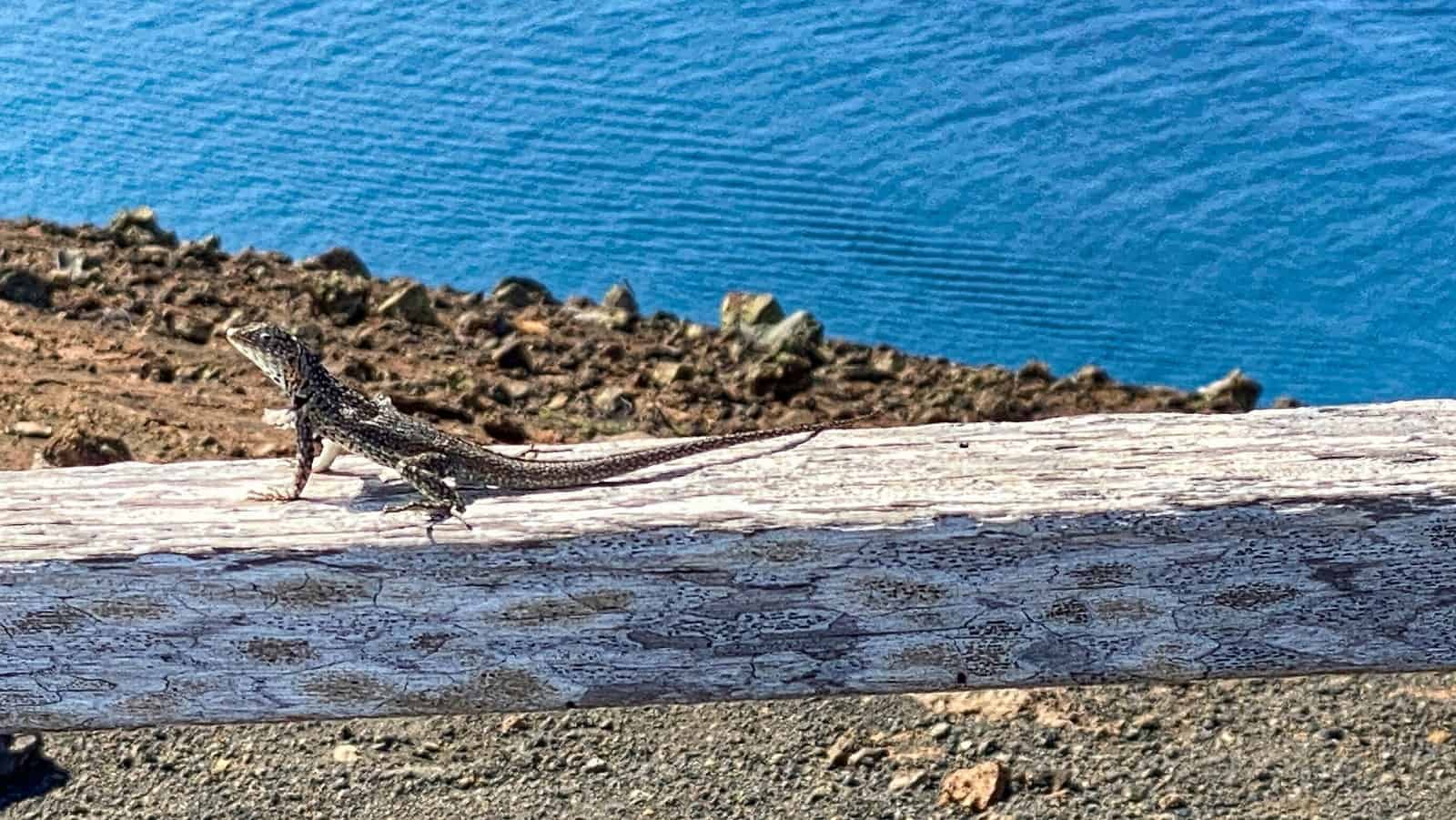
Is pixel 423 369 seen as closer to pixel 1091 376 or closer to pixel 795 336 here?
pixel 795 336

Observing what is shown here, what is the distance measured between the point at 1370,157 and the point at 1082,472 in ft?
19.0

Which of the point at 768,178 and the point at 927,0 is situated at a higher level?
the point at 927,0

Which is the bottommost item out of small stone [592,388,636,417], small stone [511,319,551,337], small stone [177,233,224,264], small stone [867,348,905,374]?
small stone [592,388,636,417]

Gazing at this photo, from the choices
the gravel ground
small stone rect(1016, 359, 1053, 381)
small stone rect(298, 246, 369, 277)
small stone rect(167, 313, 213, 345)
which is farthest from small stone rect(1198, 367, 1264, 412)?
small stone rect(167, 313, 213, 345)

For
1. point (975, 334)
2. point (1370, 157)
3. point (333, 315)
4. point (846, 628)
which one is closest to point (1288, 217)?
point (1370, 157)

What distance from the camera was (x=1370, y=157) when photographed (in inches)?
296

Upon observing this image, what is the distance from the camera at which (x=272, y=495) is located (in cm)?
258

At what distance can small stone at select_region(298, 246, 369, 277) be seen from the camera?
7.30 m

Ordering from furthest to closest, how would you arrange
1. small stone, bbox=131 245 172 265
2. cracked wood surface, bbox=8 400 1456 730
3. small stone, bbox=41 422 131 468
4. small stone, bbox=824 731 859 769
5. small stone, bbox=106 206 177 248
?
1. small stone, bbox=106 206 177 248
2. small stone, bbox=131 245 172 265
3. small stone, bbox=41 422 131 468
4. small stone, bbox=824 731 859 769
5. cracked wood surface, bbox=8 400 1456 730

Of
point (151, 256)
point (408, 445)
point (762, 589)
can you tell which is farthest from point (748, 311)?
point (762, 589)

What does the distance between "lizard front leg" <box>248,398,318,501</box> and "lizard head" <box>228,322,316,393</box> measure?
0.09m

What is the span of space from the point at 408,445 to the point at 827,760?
4.56ft

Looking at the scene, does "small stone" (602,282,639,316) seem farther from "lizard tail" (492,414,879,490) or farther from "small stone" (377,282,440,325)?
"lizard tail" (492,414,879,490)

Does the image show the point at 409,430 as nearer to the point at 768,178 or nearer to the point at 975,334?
the point at 975,334
